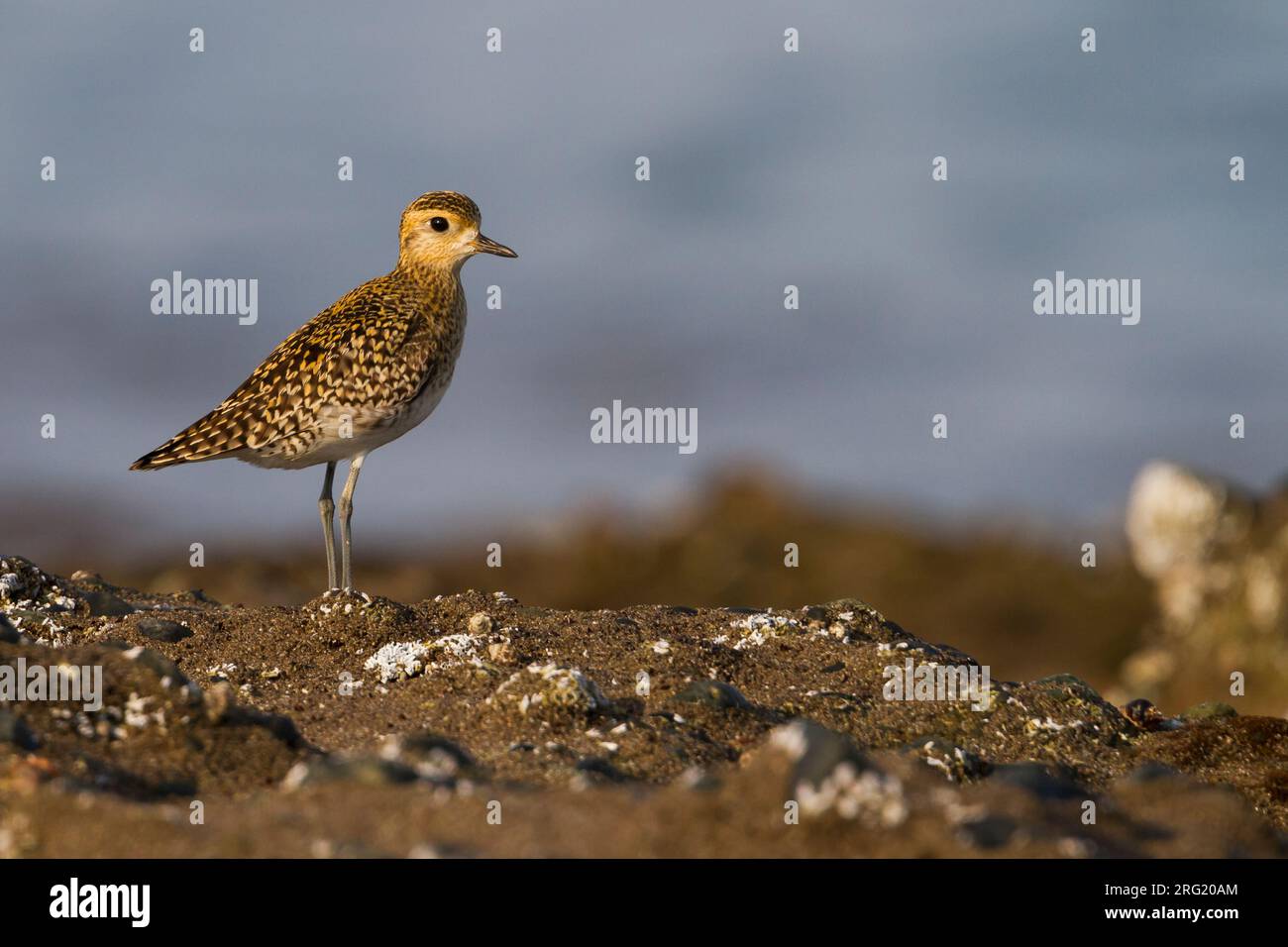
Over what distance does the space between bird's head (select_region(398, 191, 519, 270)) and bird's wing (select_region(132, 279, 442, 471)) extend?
118cm

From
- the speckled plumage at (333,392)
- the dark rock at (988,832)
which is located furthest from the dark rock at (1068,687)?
the speckled plumage at (333,392)

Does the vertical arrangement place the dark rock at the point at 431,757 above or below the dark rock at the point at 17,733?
below

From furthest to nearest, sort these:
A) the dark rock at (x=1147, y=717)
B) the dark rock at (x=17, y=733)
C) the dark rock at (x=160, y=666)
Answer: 1. the dark rock at (x=1147, y=717)
2. the dark rock at (x=160, y=666)
3. the dark rock at (x=17, y=733)

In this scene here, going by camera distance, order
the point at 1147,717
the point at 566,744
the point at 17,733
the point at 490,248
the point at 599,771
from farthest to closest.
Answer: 1. the point at 490,248
2. the point at 1147,717
3. the point at 566,744
4. the point at 599,771
5. the point at 17,733

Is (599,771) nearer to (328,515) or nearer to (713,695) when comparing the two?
(713,695)

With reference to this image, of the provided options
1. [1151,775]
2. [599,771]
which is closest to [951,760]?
[1151,775]

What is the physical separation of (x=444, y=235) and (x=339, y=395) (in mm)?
2495

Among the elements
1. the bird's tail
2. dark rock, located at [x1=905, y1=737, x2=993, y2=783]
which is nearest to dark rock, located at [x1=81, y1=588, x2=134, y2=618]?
the bird's tail

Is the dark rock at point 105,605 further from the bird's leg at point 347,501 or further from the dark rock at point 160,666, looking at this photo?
the dark rock at point 160,666

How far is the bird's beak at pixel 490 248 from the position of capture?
14.1 metres

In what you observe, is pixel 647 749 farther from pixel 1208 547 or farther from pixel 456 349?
pixel 1208 547

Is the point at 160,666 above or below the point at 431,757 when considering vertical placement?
above

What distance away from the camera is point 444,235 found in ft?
46.6

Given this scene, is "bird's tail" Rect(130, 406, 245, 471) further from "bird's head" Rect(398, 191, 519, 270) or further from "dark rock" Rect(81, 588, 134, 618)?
"bird's head" Rect(398, 191, 519, 270)
